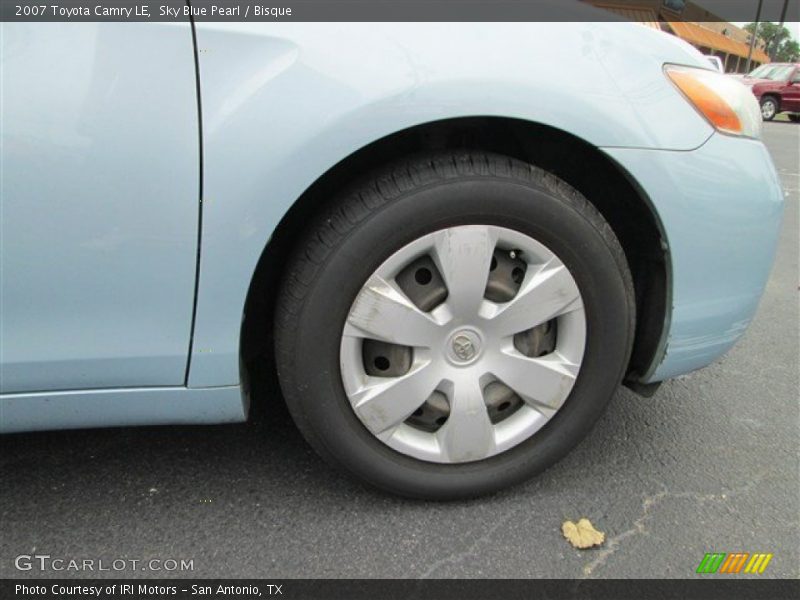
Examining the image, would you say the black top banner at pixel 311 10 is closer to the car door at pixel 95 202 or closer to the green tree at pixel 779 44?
the car door at pixel 95 202

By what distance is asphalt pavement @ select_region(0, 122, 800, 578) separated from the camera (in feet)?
5.40

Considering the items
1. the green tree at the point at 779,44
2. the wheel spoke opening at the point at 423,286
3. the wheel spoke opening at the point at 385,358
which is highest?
the green tree at the point at 779,44

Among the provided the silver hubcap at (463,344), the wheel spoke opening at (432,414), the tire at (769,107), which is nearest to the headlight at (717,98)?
the silver hubcap at (463,344)

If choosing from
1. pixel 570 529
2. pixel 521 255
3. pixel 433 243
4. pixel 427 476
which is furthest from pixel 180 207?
pixel 570 529

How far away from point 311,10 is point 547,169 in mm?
782

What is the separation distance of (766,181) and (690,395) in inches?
41.9

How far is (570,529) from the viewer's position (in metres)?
1.75

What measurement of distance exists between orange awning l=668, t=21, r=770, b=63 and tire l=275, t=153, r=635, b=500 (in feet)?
2.98

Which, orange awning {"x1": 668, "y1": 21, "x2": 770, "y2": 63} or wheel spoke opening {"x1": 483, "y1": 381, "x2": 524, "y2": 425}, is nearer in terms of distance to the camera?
wheel spoke opening {"x1": 483, "y1": 381, "x2": 524, "y2": 425}

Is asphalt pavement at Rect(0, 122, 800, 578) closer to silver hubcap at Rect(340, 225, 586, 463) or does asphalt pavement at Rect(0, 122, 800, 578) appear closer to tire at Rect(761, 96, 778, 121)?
silver hubcap at Rect(340, 225, 586, 463)

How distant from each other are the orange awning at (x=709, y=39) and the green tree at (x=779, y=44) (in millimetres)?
2127

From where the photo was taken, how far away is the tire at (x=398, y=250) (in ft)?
4.94

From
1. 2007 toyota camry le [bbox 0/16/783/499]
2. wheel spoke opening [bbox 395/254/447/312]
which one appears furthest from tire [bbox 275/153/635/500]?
wheel spoke opening [bbox 395/254/447/312]

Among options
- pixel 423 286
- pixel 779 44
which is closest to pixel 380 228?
pixel 423 286
